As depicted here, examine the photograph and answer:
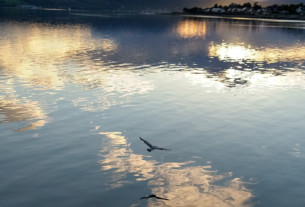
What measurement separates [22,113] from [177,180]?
52.5 ft

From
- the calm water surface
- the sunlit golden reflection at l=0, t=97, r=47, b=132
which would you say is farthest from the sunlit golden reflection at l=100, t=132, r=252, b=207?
the sunlit golden reflection at l=0, t=97, r=47, b=132

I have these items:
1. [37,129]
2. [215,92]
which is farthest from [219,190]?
[215,92]

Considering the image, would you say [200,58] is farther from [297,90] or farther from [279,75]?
[297,90]

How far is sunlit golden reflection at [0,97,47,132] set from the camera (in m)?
24.4

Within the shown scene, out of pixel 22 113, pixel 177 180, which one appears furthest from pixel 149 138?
pixel 22 113

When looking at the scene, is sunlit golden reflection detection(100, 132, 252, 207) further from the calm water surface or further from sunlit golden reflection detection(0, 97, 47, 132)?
sunlit golden reflection detection(0, 97, 47, 132)

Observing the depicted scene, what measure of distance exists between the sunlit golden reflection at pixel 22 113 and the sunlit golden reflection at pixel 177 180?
7391 millimetres

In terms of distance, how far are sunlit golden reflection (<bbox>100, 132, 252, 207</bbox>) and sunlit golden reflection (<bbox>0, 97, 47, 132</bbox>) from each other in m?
→ 7.39

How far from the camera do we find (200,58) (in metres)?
63.3

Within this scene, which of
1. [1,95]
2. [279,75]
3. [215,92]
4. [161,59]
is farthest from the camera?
[161,59]

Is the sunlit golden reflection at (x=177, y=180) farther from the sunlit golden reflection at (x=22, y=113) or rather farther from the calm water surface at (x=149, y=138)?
the sunlit golden reflection at (x=22, y=113)

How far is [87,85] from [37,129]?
14.4 m

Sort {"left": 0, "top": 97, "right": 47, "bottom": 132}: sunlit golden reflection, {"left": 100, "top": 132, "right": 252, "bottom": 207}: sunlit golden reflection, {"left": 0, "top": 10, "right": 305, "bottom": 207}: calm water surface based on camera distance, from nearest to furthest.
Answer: {"left": 100, "top": 132, "right": 252, "bottom": 207}: sunlit golden reflection → {"left": 0, "top": 10, "right": 305, "bottom": 207}: calm water surface → {"left": 0, "top": 97, "right": 47, "bottom": 132}: sunlit golden reflection

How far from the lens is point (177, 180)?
16672mm
